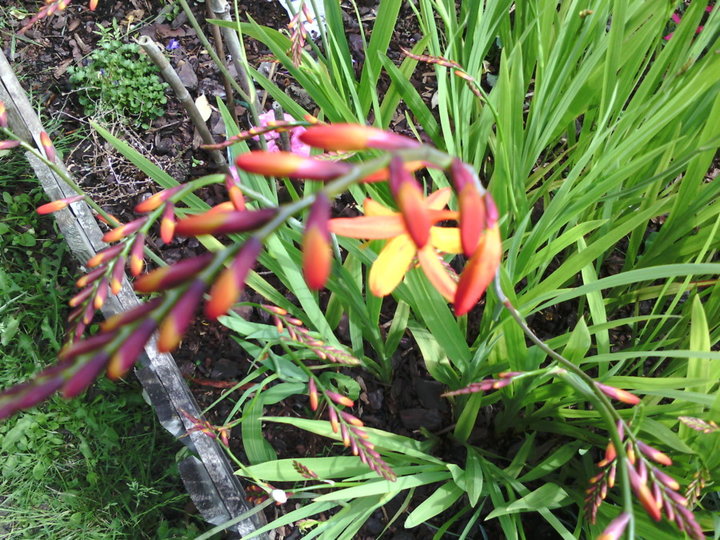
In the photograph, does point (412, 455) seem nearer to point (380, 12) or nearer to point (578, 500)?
point (578, 500)

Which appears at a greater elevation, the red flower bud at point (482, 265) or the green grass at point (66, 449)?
the red flower bud at point (482, 265)

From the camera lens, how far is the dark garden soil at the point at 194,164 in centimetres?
167

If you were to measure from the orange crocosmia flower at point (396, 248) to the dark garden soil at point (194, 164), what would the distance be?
881 millimetres

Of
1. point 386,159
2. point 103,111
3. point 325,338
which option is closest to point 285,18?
point 103,111

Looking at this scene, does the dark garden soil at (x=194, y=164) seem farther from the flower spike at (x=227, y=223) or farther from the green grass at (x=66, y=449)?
the flower spike at (x=227, y=223)

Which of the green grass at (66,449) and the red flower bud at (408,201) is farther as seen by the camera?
the green grass at (66,449)

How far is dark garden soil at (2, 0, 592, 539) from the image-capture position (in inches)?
65.7

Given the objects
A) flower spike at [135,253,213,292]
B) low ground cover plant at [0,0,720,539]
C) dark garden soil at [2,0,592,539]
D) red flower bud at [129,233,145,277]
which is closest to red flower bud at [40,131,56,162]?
low ground cover plant at [0,0,720,539]

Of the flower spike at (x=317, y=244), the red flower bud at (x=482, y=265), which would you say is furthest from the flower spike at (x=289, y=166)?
the red flower bud at (x=482, y=265)

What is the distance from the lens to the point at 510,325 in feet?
3.84

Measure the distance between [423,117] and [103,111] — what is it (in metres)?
1.26

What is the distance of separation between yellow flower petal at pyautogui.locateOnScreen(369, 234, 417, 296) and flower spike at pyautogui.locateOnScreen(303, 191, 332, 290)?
0.86ft

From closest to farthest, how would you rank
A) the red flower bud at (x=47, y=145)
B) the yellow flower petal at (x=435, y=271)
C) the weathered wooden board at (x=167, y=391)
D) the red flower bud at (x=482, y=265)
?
the red flower bud at (x=482, y=265) < the yellow flower petal at (x=435, y=271) < the red flower bud at (x=47, y=145) < the weathered wooden board at (x=167, y=391)

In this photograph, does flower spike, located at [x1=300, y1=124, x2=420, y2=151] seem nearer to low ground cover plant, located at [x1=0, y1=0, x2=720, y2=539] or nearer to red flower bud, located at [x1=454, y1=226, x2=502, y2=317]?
red flower bud, located at [x1=454, y1=226, x2=502, y2=317]
